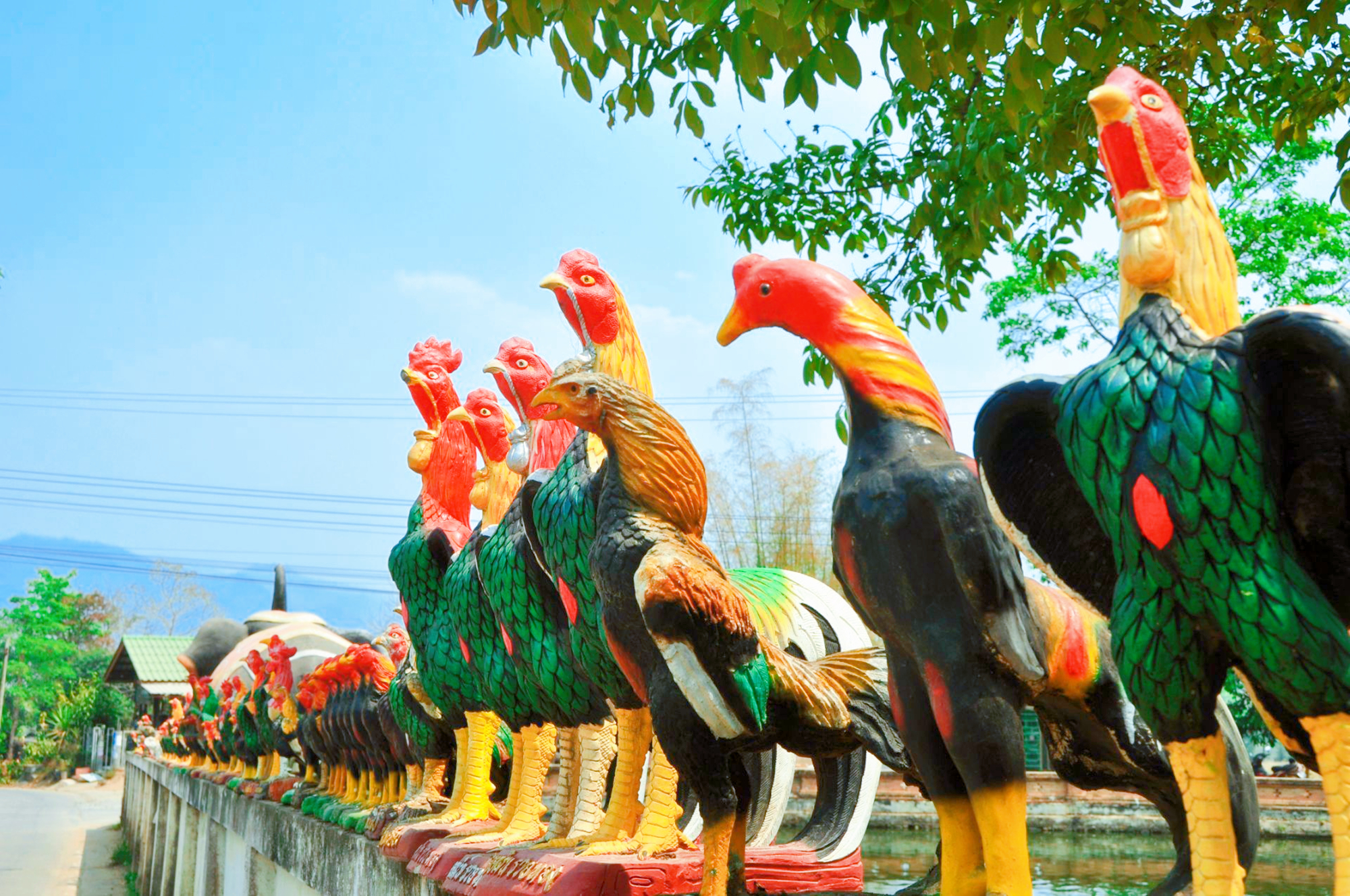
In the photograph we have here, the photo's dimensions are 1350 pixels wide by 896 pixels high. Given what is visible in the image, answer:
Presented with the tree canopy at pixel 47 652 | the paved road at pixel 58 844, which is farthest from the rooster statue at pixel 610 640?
the tree canopy at pixel 47 652

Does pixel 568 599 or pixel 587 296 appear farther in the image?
pixel 587 296

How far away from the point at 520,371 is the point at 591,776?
201 centimetres

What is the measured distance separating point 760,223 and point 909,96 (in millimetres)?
1128

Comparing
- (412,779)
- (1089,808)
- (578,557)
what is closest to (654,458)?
(578,557)

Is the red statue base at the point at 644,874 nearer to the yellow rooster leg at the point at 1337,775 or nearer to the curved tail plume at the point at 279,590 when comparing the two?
the yellow rooster leg at the point at 1337,775

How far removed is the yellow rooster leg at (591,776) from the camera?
4.52 meters

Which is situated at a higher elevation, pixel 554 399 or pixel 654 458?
pixel 554 399

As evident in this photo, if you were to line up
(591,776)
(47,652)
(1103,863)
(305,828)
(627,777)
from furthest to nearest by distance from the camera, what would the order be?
(47,652)
(1103,863)
(305,828)
(591,776)
(627,777)

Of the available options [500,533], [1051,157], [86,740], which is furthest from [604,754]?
[86,740]

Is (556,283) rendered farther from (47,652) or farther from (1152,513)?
(47,652)

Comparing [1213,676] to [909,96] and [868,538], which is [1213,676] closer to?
[868,538]

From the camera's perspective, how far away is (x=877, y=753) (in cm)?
369

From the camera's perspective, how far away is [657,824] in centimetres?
402

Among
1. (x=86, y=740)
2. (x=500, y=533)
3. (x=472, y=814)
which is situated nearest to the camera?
(x=500, y=533)
